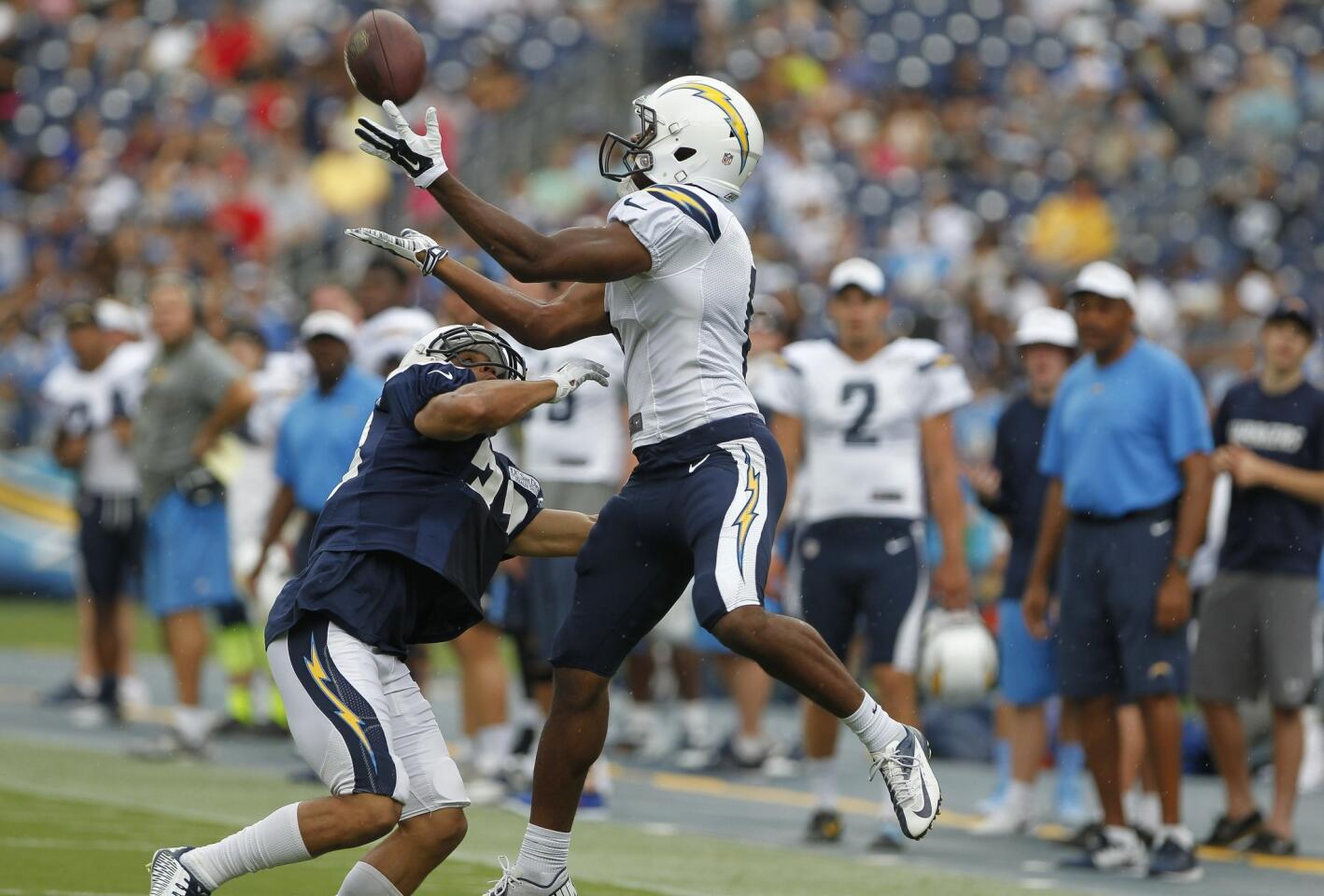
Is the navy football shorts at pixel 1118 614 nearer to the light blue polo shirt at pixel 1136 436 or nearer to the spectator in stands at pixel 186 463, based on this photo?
the light blue polo shirt at pixel 1136 436

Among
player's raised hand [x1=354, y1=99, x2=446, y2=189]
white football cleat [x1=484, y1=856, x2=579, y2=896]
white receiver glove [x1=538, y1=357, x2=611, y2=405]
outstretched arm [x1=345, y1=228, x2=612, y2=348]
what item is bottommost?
white football cleat [x1=484, y1=856, x2=579, y2=896]

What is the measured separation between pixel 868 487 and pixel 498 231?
315 centimetres

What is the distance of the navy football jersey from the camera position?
17.1ft

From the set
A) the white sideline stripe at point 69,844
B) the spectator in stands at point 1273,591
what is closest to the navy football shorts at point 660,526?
the white sideline stripe at point 69,844

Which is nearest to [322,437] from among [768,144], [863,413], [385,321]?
[385,321]

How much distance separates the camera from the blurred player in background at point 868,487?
8.04 meters

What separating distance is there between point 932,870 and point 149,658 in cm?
812

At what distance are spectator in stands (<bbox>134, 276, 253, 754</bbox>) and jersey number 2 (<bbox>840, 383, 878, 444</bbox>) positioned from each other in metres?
3.17

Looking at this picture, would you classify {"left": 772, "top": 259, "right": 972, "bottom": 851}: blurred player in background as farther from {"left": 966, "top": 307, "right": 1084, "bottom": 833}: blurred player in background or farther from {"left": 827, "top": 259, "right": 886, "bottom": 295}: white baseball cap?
{"left": 966, "top": 307, "right": 1084, "bottom": 833}: blurred player in background

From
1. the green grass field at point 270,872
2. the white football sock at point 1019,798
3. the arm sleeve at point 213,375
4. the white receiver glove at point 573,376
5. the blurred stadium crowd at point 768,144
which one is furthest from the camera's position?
the blurred stadium crowd at point 768,144

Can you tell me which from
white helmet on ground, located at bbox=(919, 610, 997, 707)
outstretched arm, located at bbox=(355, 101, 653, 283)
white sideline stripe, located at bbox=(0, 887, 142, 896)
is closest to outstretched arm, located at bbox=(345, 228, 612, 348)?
outstretched arm, located at bbox=(355, 101, 653, 283)

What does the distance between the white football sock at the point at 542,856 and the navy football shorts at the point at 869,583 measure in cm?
249

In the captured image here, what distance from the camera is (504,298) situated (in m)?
5.62

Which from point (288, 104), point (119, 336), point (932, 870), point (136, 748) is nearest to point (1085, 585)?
point (932, 870)
